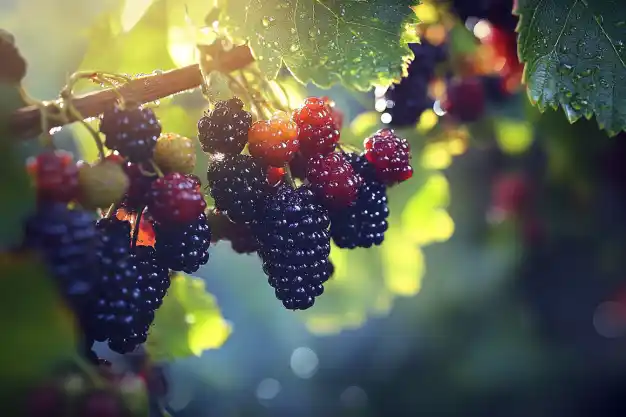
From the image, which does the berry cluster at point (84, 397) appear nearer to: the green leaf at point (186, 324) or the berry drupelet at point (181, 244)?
the berry drupelet at point (181, 244)

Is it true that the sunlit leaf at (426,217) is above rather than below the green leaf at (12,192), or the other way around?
below

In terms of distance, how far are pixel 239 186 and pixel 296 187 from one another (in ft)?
0.28

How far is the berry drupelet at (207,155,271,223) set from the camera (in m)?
0.93

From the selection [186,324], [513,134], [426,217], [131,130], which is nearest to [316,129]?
[131,130]

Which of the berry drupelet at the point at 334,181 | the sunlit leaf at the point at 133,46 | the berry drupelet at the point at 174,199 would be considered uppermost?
the sunlit leaf at the point at 133,46

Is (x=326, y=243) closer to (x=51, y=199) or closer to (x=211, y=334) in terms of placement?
(x=51, y=199)

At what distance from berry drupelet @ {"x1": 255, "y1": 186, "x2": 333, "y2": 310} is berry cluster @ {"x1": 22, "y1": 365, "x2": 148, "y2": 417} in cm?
26

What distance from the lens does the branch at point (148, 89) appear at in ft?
2.49

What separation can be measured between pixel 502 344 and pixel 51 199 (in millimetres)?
2627

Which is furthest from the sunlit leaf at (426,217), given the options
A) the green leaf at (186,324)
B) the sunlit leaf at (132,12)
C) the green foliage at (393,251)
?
the sunlit leaf at (132,12)

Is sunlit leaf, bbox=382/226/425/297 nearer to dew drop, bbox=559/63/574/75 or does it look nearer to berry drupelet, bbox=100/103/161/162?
dew drop, bbox=559/63/574/75

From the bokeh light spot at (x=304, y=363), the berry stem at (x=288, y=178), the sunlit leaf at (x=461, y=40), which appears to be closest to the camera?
the berry stem at (x=288, y=178)

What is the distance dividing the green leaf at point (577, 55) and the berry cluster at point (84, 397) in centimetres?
73

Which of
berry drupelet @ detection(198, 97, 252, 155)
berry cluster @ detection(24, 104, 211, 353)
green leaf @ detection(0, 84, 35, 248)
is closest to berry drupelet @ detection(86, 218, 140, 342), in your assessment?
berry cluster @ detection(24, 104, 211, 353)
